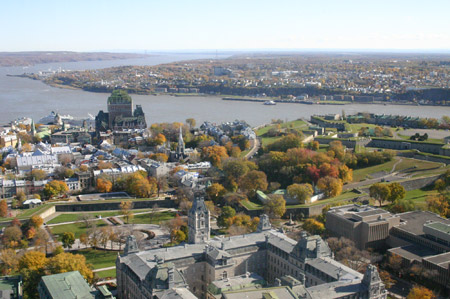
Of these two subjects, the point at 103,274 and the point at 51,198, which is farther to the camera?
the point at 51,198

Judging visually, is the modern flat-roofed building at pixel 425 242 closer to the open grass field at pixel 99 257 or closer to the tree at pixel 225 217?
the tree at pixel 225 217

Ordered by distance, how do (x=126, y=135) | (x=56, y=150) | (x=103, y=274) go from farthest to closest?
(x=126, y=135), (x=56, y=150), (x=103, y=274)

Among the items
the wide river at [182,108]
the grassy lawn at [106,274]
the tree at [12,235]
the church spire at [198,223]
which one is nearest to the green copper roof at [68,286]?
the grassy lawn at [106,274]

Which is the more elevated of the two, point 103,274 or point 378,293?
point 378,293

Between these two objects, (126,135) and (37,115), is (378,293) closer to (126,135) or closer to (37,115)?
(126,135)

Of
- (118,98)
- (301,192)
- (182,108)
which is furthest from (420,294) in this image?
(182,108)

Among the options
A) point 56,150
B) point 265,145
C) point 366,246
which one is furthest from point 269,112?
point 366,246
